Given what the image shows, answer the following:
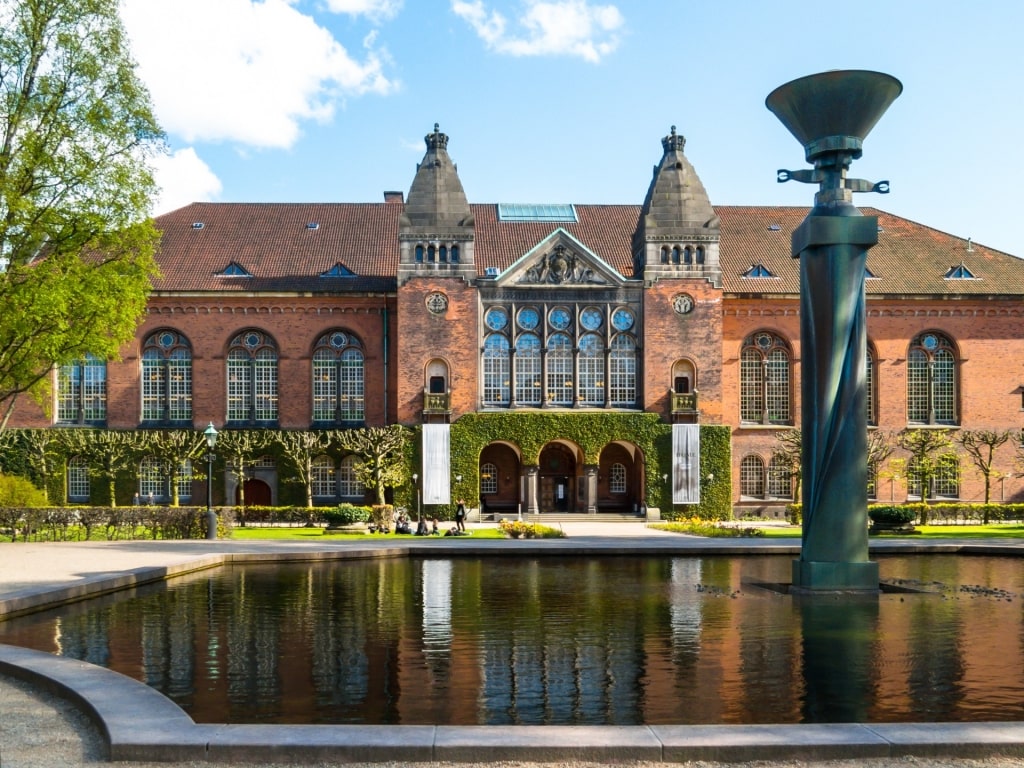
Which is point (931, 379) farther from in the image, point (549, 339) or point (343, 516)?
point (343, 516)

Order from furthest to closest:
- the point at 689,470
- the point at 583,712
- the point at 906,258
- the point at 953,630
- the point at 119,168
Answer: the point at 906,258
the point at 689,470
the point at 119,168
the point at 953,630
the point at 583,712


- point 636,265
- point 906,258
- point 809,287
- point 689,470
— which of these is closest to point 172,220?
point 636,265

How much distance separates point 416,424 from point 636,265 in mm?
13030

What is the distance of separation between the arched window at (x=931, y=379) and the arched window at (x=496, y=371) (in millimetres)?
19552

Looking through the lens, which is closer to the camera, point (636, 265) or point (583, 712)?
point (583, 712)

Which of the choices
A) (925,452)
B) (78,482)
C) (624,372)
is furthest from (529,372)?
(78,482)

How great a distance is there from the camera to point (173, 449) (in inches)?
1804

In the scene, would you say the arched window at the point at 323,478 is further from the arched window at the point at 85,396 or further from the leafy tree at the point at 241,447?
the arched window at the point at 85,396

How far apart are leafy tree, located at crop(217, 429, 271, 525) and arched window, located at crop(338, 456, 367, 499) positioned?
3.66m

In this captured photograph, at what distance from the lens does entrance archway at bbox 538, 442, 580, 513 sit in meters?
49.8

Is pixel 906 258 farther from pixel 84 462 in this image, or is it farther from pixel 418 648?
pixel 418 648

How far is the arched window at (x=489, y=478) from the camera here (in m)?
49.6

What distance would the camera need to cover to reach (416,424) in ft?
152

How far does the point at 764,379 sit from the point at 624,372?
733 cm
